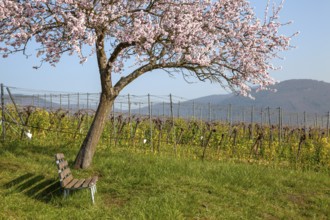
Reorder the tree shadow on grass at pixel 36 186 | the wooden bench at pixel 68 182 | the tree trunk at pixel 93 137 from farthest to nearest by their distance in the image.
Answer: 1. the tree trunk at pixel 93 137
2. the tree shadow on grass at pixel 36 186
3. the wooden bench at pixel 68 182

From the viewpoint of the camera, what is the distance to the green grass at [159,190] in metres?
9.63

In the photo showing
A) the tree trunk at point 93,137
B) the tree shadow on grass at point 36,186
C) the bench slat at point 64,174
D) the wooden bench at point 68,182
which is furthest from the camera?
the tree trunk at point 93,137

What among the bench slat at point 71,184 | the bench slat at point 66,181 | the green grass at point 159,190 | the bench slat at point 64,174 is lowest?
the green grass at point 159,190

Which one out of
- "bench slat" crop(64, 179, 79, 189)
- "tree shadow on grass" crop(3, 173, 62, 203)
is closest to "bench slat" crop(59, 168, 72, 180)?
"bench slat" crop(64, 179, 79, 189)

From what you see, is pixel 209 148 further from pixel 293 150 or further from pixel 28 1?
pixel 28 1

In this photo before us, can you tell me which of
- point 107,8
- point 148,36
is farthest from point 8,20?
point 148,36

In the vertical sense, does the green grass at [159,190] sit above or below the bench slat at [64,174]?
below

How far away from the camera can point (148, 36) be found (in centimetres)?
1223

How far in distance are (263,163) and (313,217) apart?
6636 millimetres

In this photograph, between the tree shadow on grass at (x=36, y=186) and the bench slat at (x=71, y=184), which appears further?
the tree shadow on grass at (x=36, y=186)

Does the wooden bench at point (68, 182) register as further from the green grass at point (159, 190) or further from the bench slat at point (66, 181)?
the green grass at point (159, 190)


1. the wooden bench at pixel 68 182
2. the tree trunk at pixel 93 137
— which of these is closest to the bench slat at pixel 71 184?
the wooden bench at pixel 68 182

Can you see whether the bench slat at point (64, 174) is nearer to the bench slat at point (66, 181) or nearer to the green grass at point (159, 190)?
the bench slat at point (66, 181)

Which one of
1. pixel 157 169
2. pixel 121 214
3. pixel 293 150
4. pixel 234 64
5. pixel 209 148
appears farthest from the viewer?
pixel 209 148
